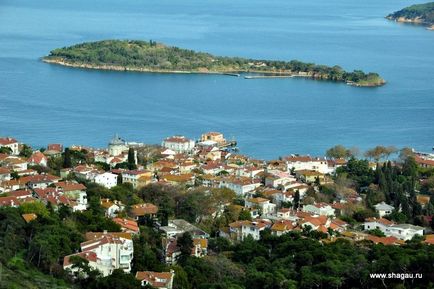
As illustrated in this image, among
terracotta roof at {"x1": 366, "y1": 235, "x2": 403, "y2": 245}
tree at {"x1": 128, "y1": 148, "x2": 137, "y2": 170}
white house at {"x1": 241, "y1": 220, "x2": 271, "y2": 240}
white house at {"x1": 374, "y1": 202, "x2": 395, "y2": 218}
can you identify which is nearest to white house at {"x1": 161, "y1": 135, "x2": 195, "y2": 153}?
tree at {"x1": 128, "y1": 148, "x2": 137, "y2": 170}

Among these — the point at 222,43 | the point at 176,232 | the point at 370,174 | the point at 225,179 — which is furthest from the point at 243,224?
the point at 222,43

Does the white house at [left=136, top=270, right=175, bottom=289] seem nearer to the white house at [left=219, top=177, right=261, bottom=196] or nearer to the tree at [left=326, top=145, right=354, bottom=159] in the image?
the white house at [left=219, top=177, right=261, bottom=196]

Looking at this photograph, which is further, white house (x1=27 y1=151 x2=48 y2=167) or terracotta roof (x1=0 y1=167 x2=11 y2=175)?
white house (x1=27 y1=151 x2=48 y2=167)

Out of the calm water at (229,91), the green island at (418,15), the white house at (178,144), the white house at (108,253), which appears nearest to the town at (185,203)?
the white house at (108,253)

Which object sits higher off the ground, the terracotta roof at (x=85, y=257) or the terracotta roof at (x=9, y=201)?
the terracotta roof at (x=9, y=201)

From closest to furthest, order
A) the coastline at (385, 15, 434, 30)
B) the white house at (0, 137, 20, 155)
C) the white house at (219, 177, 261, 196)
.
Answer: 1. the white house at (219, 177, 261, 196)
2. the white house at (0, 137, 20, 155)
3. the coastline at (385, 15, 434, 30)

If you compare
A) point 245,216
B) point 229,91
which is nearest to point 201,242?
point 245,216

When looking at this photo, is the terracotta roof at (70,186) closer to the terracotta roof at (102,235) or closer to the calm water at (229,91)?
the terracotta roof at (102,235)
